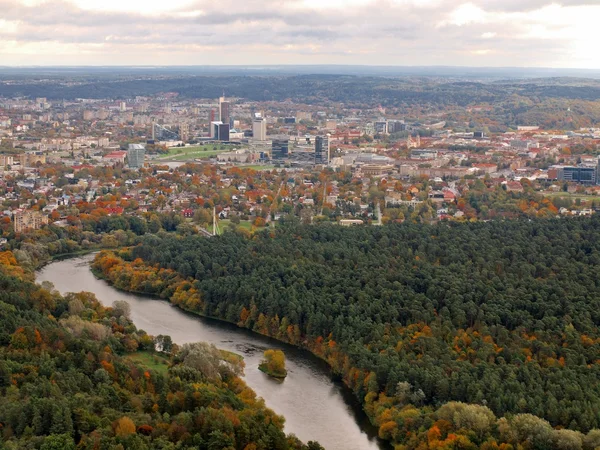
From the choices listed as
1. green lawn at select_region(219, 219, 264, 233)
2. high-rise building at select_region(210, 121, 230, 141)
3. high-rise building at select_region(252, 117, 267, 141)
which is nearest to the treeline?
green lawn at select_region(219, 219, 264, 233)

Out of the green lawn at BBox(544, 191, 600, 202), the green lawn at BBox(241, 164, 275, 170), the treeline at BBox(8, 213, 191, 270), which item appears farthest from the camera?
the green lawn at BBox(241, 164, 275, 170)

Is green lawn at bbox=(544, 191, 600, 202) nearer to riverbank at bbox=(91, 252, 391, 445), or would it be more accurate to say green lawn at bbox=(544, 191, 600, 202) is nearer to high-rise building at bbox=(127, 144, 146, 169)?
riverbank at bbox=(91, 252, 391, 445)

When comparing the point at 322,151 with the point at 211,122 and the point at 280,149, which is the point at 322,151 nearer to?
the point at 280,149

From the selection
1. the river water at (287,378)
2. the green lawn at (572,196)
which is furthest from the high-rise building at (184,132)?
the river water at (287,378)

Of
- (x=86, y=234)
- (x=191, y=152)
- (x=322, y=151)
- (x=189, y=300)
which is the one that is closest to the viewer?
(x=189, y=300)

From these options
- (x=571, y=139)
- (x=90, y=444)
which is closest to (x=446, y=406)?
(x=90, y=444)

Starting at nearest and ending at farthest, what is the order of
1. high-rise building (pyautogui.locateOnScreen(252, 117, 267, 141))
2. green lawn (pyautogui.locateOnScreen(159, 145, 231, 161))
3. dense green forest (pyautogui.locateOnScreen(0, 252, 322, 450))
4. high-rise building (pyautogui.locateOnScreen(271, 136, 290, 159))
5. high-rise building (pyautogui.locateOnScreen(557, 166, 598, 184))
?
dense green forest (pyautogui.locateOnScreen(0, 252, 322, 450)) → high-rise building (pyautogui.locateOnScreen(557, 166, 598, 184)) → high-rise building (pyautogui.locateOnScreen(271, 136, 290, 159)) → green lawn (pyautogui.locateOnScreen(159, 145, 231, 161)) → high-rise building (pyautogui.locateOnScreen(252, 117, 267, 141))

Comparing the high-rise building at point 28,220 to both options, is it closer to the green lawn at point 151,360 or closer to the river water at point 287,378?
the river water at point 287,378

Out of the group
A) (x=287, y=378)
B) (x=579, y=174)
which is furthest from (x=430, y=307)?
(x=579, y=174)
